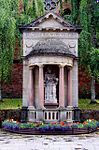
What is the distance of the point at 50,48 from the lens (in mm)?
19812

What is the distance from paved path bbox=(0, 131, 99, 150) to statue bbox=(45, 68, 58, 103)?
13.2ft

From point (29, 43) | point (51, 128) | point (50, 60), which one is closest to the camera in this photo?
point (51, 128)

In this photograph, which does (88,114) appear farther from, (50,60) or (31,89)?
(50,60)

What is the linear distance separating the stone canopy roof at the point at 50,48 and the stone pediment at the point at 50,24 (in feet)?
2.91

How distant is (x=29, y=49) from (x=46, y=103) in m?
3.49

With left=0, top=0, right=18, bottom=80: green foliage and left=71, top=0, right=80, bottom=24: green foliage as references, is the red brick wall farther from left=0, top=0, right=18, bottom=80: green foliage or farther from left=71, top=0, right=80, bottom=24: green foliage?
left=71, top=0, right=80, bottom=24: green foliage

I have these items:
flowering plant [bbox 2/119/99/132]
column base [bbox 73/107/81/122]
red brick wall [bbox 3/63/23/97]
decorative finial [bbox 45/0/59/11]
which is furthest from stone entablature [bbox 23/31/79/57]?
decorative finial [bbox 45/0/59/11]

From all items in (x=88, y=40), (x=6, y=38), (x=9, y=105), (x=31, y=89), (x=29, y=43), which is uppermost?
(x=6, y=38)

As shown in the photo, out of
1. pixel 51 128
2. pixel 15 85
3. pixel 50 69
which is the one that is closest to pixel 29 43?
pixel 50 69

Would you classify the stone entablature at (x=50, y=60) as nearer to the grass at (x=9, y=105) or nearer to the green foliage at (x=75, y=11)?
the grass at (x=9, y=105)

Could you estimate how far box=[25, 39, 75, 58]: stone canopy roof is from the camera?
19500 mm

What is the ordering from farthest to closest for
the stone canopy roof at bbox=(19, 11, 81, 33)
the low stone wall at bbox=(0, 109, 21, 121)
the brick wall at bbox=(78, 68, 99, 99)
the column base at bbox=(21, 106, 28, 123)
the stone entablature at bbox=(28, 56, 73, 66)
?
the brick wall at bbox=(78, 68, 99, 99), the stone canopy roof at bbox=(19, 11, 81, 33), the low stone wall at bbox=(0, 109, 21, 121), the column base at bbox=(21, 106, 28, 123), the stone entablature at bbox=(28, 56, 73, 66)

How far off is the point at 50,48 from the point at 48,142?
6859mm

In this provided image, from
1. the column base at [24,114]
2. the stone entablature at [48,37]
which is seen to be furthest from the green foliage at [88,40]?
the column base at [24,114]
